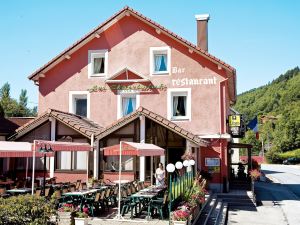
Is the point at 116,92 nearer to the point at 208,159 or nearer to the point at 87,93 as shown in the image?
the point at 87,93

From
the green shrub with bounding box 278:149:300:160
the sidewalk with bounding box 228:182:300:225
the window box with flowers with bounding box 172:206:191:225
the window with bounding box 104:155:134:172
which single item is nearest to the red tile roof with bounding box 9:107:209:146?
the window with bounding box 104:155:134:172

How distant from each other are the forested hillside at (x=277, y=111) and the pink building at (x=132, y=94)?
30.6ft

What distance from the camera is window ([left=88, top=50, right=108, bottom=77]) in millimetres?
24420

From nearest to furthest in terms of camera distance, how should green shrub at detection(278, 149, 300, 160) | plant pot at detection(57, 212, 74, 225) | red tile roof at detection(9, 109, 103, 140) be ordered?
plant pot at detection(57, 212, 74, 225), red tile roof at detection(9, 109, 103, 140), green shrub at detection(278, 149, 300, 160)

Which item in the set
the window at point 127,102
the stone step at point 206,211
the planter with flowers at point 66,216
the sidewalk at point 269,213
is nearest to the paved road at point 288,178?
the sidewalk at point 269,213

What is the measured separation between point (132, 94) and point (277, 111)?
123 metres

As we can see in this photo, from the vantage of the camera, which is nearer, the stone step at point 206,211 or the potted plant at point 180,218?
the potted plant at point 180,218

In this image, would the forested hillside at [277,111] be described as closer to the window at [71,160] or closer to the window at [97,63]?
the window at [97,63]

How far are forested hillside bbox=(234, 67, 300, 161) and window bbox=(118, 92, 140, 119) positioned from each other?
11094 millimetres

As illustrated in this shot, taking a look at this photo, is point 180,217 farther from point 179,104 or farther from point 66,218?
point 179,104

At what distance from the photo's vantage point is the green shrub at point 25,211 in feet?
A: 26.8

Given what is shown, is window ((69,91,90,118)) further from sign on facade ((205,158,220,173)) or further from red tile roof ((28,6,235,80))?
sign on facade ((205,158,220,173))

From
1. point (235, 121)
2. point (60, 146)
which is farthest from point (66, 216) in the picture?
point (235, 121)

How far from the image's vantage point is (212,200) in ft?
62.5
